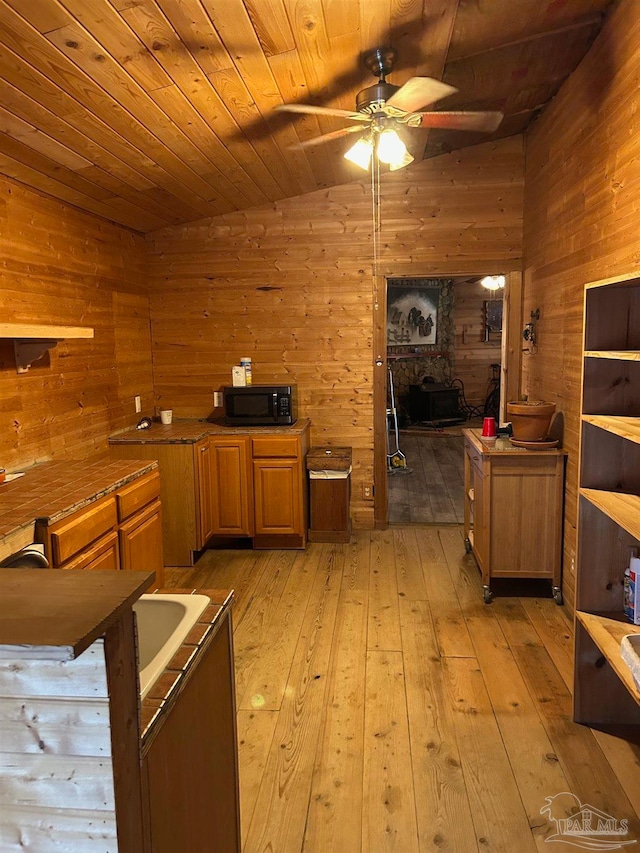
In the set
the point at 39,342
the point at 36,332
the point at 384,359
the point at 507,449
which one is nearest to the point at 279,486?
the point at 384,359

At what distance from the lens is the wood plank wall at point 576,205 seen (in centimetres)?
260

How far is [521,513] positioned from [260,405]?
201 centimetres

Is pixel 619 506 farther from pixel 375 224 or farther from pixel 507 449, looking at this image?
pixel 375 224

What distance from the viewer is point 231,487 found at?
14.3ft

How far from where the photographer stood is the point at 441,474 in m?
6.71

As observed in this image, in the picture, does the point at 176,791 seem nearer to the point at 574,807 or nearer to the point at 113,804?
the point at 113,804

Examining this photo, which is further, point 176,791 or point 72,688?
point 176,791

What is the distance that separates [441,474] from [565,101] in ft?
13.3

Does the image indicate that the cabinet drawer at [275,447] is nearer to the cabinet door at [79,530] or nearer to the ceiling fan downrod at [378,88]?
the cabinet door at [79,530]

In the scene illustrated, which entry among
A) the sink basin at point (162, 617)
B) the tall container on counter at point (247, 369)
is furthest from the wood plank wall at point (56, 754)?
the tall container on counter at point (247, 369)

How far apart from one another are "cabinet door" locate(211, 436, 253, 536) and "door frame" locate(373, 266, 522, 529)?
1094mm

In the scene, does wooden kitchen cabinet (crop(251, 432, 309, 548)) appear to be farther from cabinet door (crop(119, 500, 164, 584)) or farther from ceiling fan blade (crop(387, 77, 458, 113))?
ceiling fan blade (crop(387, 77, 458, 113))

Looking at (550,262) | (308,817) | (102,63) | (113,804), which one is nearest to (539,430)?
(550,262)

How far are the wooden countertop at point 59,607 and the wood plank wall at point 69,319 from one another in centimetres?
223
